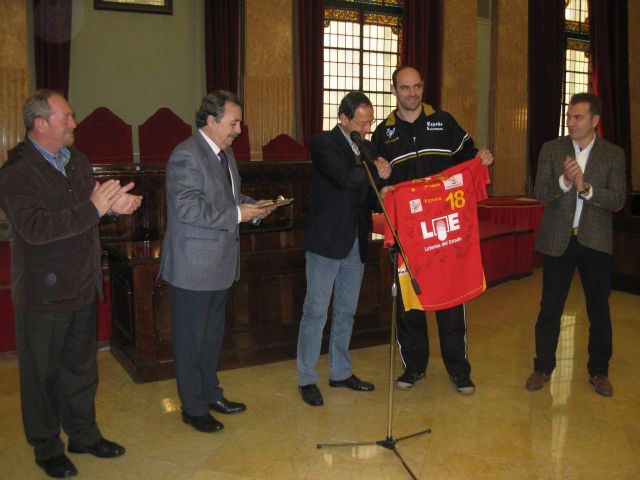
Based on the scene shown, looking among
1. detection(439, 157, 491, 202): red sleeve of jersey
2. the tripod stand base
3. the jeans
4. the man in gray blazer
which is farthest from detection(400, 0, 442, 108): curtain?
the tripod stand base

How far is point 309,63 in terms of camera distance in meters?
8.92

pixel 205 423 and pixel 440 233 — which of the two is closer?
pixel 205 423

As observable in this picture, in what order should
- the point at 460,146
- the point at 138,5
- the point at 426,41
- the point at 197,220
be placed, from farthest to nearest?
the point at 426,41 < the point at 138,5 < the point at 460,146 < the point at 197,220

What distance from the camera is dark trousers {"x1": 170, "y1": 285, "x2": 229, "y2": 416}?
3.02m

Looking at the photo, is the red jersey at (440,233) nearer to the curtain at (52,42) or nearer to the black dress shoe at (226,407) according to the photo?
the black dress shoe at (226,407)

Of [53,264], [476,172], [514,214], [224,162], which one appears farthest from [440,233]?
[514,214]

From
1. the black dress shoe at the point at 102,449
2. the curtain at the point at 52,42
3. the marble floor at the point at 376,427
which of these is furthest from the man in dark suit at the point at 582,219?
the curtain at the point at 52,42

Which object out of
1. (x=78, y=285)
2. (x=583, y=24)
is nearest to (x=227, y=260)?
(x=78, y=285)

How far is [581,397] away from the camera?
3535mm

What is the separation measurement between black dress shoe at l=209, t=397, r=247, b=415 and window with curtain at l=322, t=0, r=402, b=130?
6644 millimetres

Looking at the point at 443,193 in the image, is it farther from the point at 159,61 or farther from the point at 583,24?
the point at 583,24

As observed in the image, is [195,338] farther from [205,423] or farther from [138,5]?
[138,5]

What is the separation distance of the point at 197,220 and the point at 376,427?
1.31 m

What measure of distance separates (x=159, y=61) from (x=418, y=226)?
609 centimetres
